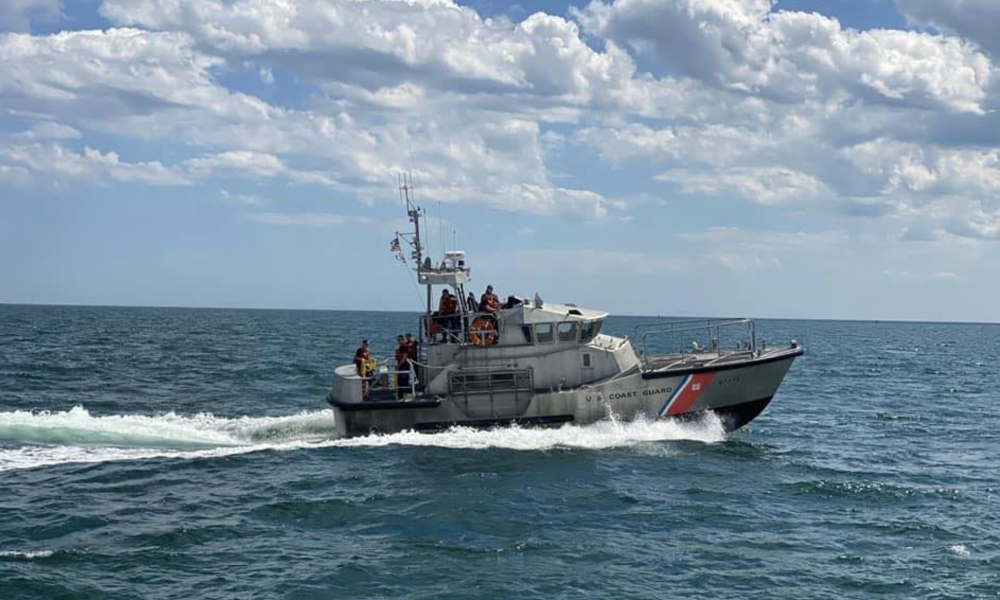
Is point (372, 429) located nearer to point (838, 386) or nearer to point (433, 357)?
point (433, 357)

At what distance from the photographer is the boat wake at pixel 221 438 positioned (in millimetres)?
21031

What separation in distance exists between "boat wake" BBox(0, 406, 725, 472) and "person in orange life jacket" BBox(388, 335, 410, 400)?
109cm

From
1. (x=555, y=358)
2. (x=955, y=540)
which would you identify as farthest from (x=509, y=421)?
(x=955, y=540)

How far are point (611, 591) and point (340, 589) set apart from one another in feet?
11.9

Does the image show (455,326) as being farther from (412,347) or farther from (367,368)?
(367,368)

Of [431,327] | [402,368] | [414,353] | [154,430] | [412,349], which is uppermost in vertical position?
[431,327]

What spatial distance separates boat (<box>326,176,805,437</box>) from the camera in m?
22.3

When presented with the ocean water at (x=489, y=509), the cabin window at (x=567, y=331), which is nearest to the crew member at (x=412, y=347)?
the ocean water at (x=489, y=509)

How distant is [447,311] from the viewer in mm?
23156

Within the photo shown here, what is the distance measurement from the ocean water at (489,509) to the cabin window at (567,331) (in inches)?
86.6

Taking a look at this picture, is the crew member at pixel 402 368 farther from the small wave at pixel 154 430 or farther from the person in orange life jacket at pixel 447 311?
the small wave at pixel 154 430

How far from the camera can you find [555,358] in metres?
22.6

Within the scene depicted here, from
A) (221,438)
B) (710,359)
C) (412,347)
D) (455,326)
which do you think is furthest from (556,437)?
(221,438)

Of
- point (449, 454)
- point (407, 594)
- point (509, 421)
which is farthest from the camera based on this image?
point (509, 421)
